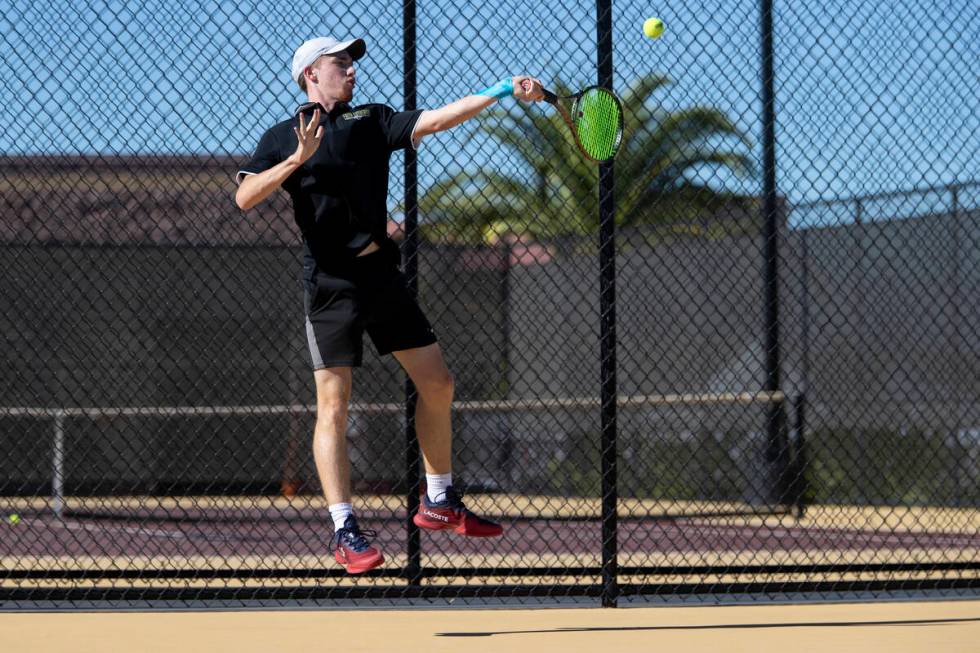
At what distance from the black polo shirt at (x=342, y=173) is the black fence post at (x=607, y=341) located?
116 centimetres

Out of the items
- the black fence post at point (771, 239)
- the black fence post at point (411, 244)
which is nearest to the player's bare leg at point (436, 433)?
the black fence post at point (411, 244)

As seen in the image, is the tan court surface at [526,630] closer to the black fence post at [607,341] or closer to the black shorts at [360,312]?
the black fence post at [607,341]

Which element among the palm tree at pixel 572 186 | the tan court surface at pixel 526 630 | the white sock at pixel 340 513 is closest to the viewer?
the white sock at pixel 340 513

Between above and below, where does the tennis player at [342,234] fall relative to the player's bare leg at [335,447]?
above

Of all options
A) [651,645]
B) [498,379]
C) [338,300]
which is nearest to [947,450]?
[498,379]

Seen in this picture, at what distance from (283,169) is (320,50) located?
0.54 m

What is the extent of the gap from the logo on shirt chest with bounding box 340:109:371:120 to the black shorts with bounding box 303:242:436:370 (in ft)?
1.49

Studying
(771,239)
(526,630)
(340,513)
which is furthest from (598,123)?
(771,239)

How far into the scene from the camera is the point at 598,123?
515cm

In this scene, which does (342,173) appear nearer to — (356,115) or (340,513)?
(356,115)

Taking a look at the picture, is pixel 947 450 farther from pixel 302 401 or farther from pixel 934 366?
pixel 302 401

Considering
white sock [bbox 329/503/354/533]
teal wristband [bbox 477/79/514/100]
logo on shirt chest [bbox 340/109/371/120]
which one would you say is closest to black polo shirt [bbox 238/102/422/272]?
logo on shirt chest [bbox 340/109/371/120]

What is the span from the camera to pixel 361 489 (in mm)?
11914

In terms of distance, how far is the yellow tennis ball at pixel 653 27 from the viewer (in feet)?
19.2
